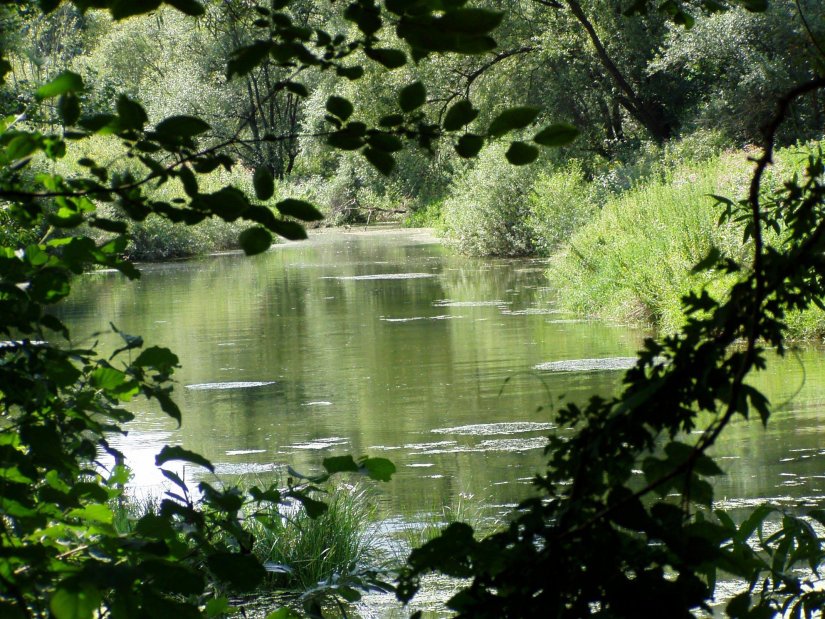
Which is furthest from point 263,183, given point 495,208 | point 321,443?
point 495,208

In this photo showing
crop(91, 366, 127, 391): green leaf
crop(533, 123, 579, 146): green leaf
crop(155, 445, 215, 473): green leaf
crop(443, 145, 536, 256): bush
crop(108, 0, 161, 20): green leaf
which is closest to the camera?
crop(108, 0, 161, 20): green leaf

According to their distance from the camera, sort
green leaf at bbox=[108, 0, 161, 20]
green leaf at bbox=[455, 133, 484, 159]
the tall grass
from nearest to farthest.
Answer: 1. green leaf at bbox=[108, 0, 161, 20]
2. green leaf at bbox=[455, 133, 484, 159]
3. the tall grass

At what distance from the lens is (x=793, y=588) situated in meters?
1.92

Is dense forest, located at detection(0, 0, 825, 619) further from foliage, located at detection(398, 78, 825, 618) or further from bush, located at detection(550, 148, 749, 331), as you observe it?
bush, located at detection(550, 148, 749, 331)

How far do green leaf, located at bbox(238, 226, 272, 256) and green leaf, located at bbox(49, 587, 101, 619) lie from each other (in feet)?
1.74

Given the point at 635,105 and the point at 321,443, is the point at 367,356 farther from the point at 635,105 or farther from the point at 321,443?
the point at 635,105

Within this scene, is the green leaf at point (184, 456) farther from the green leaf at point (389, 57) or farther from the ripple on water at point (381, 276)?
the ripple on water at point (381, 276)

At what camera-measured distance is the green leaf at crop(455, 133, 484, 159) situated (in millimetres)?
1562

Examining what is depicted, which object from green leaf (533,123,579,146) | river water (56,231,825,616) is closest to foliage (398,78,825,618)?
green leaf (533,123,579,146)

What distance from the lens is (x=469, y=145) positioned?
5.16ft

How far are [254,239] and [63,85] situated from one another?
1.09ft

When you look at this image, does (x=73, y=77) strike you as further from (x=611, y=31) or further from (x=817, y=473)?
(x=611, y=31)

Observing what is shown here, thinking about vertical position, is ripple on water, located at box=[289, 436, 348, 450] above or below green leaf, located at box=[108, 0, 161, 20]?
below

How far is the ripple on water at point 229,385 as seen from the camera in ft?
39.6
